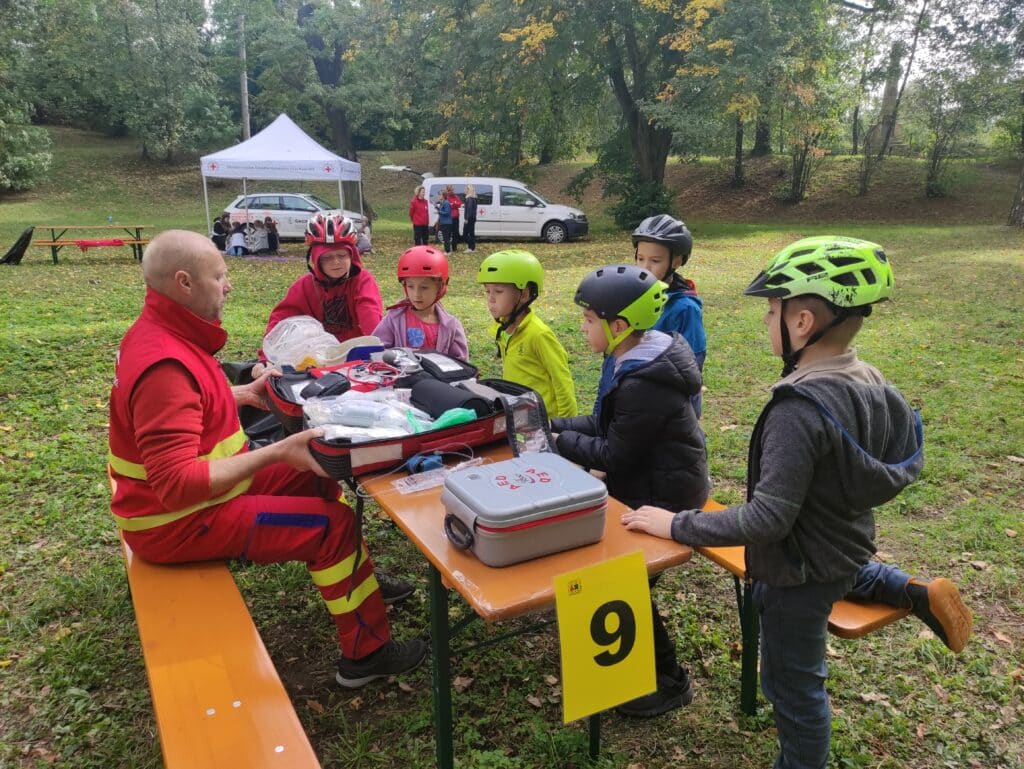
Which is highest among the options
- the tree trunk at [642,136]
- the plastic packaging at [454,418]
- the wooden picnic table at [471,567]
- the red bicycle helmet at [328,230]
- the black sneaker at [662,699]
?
the tree trunk at [642,136]

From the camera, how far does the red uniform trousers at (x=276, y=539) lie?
2668 mm

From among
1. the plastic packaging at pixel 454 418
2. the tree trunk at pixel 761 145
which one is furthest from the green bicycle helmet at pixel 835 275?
the tree trunk at pixel 761 145

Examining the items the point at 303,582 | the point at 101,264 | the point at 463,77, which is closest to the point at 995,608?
the point at 303,582

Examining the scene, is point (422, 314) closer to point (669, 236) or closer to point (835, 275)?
point (669, 236)

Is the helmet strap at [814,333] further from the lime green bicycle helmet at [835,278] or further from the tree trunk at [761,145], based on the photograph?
the tree trunk at [761,145]

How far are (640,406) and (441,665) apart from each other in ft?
3.60

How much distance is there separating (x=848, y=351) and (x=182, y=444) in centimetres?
210

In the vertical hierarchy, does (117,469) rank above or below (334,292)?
below

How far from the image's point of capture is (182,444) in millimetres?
2404

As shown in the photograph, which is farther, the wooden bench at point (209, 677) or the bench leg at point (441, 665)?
the bench leg at point (441, 665)

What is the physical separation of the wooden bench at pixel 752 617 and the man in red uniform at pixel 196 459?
1368mm

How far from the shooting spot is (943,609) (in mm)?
2248

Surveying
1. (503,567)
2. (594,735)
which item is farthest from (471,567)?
(594,735)

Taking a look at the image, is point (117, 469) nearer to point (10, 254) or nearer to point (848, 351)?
point (848, 351)
